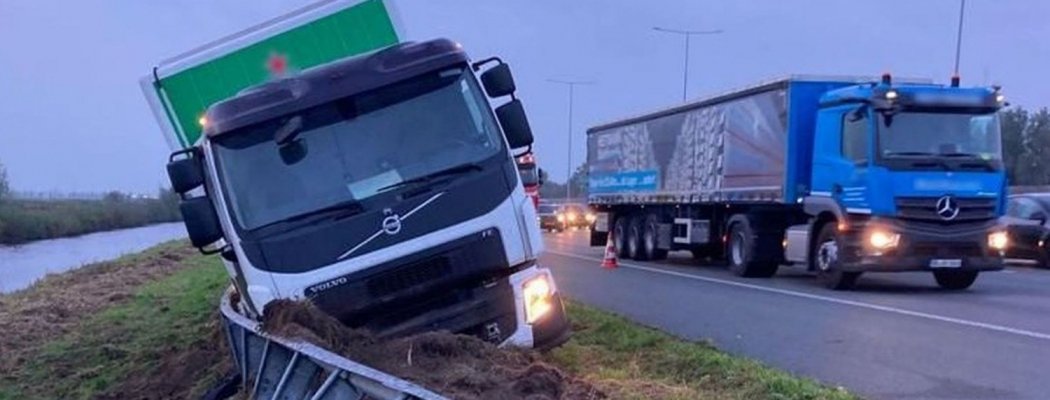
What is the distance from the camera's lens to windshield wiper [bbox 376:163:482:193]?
838cm

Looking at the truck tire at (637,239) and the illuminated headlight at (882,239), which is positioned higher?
the illuminated headlight at (882,239)

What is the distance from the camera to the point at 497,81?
8.83 meters

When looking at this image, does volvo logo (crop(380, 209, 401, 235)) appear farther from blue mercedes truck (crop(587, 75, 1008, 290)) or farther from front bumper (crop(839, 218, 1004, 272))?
front bumper (crop(839, 218, 1004, 272))

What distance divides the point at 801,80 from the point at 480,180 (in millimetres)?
11836

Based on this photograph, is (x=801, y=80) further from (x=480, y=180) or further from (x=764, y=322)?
(x=480, y=180)

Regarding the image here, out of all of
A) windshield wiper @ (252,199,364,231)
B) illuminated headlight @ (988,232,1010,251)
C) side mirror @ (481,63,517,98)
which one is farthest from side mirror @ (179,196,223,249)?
illuminated headlight @ (988,232,1010,251)

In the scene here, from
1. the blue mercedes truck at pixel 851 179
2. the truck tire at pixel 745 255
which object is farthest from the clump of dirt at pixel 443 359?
the truck tire at pixel 745 255

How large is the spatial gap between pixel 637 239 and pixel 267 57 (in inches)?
692

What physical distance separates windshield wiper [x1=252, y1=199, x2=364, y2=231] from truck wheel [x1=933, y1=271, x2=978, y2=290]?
12071 mm

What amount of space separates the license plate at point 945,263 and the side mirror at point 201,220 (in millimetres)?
11315

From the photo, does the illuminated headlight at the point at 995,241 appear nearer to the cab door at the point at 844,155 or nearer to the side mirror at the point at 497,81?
the cab door at the point at 844,155

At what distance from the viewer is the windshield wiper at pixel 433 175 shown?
838 centimetres

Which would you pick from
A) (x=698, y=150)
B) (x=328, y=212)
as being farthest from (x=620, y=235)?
(x=328, y=212)

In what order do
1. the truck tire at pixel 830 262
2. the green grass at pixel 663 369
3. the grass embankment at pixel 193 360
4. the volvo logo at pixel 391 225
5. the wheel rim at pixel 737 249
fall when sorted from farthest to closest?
the wheel rim at pixel 737 249 < the truck tire at pixel 830 262 < the grass embankment at pixel 193 360 < the volvo logo at pixel 391 225 < the green grass at pixel 663 369
